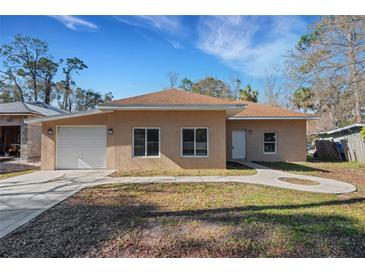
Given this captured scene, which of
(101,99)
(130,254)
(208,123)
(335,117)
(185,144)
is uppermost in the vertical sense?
(101,99)

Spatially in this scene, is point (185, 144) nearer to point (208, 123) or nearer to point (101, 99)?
point (208, 123)

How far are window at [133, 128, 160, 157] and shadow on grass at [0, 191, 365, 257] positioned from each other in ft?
17.3

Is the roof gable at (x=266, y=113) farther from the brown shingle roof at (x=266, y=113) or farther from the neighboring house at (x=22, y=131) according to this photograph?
the neighboring house at (x=22, y=131)

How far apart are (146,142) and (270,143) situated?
330 inches

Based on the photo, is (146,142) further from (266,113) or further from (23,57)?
(23,57)

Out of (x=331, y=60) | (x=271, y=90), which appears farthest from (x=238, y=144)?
(x=271, y=90)

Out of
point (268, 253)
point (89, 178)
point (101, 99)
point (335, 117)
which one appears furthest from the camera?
point (101, 99)

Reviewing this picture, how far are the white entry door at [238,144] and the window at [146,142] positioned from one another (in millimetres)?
5886

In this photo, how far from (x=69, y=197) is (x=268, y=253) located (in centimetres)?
530

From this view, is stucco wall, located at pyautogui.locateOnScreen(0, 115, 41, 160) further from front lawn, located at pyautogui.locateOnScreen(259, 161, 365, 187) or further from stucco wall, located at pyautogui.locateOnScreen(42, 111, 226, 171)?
front lawn, located at pyautogui.locateOnScreen(259, 161, 365, 187)

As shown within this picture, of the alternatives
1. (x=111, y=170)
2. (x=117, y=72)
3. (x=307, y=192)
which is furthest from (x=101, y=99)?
(x=307, y=192)

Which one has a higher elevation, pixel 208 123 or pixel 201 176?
pixel 208 123

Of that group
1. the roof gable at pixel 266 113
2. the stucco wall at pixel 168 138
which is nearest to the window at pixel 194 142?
the stucco wall at pixel 168 138

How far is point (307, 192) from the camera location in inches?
243
